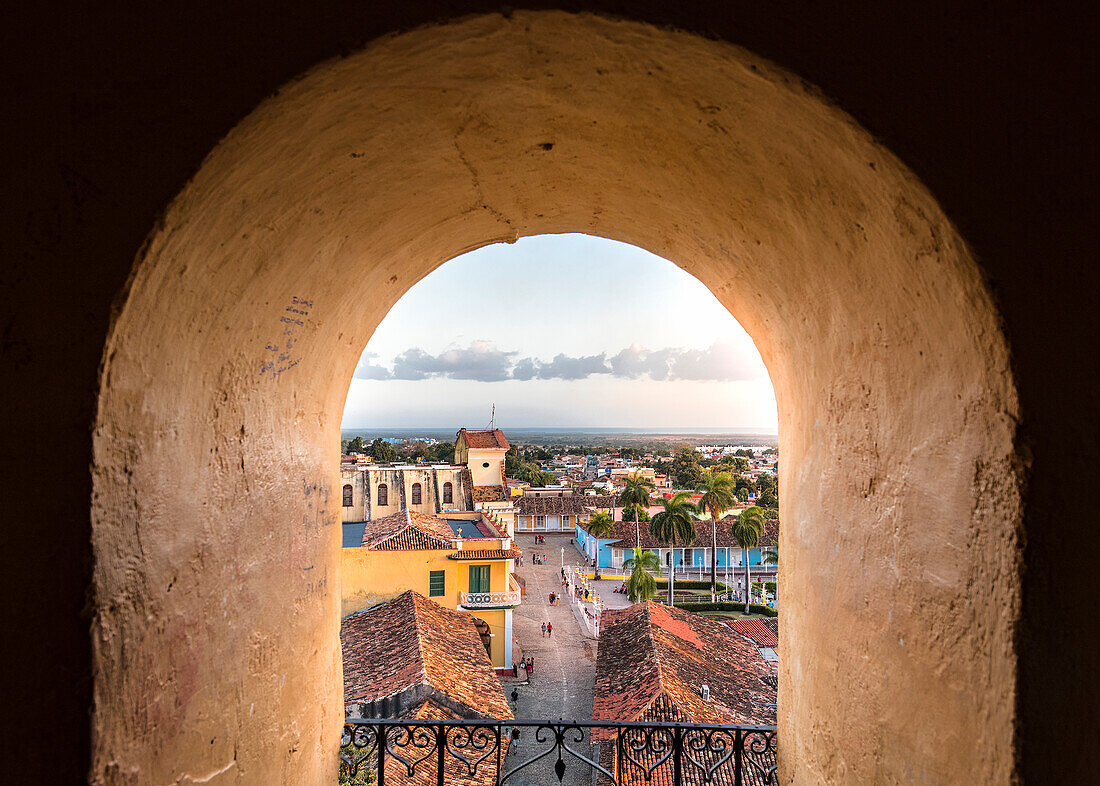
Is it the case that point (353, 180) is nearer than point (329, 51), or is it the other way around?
point (329, 51)

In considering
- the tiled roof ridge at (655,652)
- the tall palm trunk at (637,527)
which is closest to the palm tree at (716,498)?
the tall palm trunk at (637,527)

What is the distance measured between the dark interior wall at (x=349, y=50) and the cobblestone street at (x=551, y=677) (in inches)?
401

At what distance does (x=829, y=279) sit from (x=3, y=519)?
2.29 meters

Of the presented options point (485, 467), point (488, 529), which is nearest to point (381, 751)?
point (488, 529)

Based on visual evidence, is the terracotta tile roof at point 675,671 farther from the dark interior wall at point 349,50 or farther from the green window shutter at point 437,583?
the dark interior wall at point 349,50

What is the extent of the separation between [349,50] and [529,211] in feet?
4.59

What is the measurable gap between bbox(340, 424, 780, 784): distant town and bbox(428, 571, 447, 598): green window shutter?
3cm

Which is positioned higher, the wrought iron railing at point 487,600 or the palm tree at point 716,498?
the palm tree at point 716,498

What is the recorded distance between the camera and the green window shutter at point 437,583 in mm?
21234

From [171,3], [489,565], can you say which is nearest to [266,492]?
[171,3]

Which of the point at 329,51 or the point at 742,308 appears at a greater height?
the point at 329,51

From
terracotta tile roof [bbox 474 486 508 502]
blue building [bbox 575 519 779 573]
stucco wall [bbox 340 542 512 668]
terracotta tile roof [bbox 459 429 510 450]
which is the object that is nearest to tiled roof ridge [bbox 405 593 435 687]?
stucco wall [bbox 340 542 512 668]

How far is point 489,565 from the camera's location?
2192cm

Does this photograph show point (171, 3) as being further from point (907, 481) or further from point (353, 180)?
point (907, 481)
